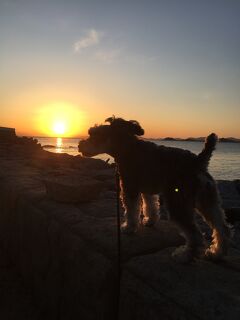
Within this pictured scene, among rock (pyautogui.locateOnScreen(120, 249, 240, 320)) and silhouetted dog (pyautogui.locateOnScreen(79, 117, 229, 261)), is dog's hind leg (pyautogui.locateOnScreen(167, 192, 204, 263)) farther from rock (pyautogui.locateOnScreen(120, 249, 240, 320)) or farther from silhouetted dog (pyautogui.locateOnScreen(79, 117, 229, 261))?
rock (pyautogui.locateOnScreen(120, 249, 240, 320))

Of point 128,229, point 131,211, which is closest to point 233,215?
point 131,211

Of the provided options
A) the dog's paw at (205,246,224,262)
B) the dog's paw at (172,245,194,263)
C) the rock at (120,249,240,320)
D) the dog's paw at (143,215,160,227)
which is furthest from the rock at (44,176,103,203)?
the dog's paw at (205,246,224,262)

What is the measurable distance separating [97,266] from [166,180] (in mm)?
1579

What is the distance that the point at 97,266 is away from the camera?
418 cm

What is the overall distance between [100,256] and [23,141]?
97.4ft

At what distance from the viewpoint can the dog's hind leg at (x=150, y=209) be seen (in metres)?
5.76

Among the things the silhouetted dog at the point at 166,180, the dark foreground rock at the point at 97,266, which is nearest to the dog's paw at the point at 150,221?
the silhouetted dog at the point at 166,180

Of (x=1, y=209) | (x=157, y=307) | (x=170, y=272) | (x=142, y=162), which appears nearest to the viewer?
(x=157, y=307)

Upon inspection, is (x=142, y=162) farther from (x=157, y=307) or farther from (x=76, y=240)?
(x=157, y=307)

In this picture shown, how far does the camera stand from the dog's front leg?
206 inches

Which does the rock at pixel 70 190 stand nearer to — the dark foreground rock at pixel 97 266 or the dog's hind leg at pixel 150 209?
the dark foreground rock at pixel 97 266

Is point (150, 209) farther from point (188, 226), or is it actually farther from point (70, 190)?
point (70, 190)

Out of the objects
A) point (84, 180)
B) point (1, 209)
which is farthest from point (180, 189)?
point (1, 209)

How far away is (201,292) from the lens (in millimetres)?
3283
